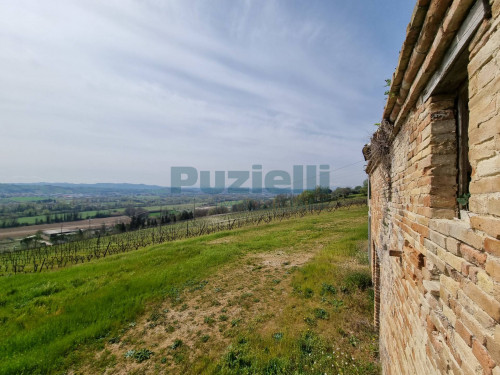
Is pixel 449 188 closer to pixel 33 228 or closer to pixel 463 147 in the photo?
pixel 463 147

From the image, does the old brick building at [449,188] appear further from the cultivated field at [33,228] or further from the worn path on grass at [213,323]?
the cultivated field at [33,228]

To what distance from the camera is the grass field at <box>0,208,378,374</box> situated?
546 cm

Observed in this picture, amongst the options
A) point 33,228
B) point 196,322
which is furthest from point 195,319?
point 33,228

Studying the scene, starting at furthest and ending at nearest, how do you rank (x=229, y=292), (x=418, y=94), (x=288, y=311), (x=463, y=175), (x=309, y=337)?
(x=229, y=292), (x=288, y=311), (x=309, y=337), (x=418, y=94), (x=463, y=175)

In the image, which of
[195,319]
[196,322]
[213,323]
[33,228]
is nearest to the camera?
[213,323]

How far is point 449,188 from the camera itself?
5.66 ft

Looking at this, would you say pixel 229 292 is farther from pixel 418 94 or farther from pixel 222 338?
pixel 418 94

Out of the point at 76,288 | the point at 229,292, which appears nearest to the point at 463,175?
the point at 229,292

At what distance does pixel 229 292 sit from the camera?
9.55 m

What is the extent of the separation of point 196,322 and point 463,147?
8.19 m

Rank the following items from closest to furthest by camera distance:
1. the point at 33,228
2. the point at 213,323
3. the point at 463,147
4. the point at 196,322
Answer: the point at 463,147, the point at 213,323, the point at 196,322, the point at 33,228

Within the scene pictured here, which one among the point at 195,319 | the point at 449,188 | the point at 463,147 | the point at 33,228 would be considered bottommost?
the point at 33,228

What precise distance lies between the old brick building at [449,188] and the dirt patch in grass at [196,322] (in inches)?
207

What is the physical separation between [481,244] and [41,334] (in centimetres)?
997
